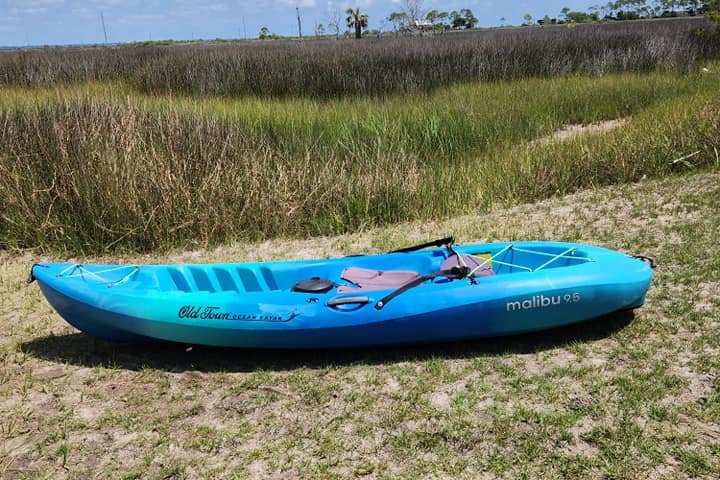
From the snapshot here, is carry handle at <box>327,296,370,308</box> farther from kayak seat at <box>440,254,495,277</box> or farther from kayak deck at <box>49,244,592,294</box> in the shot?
kayak seat at <box>440,254,495,277</box>

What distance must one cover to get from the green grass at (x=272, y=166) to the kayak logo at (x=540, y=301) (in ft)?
9.71

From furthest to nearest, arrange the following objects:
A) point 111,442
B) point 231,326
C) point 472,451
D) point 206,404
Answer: point 231,326
point 206,404
point 111,442
point 472,451

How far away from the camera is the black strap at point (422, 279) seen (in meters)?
3.73

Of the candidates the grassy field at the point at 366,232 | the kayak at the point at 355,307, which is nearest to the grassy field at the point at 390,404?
the grassy field at the point at 366,232

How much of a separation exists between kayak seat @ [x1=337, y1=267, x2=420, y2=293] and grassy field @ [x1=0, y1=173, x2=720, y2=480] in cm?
49

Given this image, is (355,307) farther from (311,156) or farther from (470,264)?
(311,156)

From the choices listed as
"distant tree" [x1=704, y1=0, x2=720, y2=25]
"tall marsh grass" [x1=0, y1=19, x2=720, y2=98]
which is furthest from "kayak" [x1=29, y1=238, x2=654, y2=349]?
"distant tree" [x1=704, y1=0, x2=720, y2=25]

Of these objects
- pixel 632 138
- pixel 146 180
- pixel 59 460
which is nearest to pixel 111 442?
pixel 59 460

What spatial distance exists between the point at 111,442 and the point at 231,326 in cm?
91

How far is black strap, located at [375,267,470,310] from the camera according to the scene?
3.73 m

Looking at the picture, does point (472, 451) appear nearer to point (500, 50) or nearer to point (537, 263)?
point (537, 263)

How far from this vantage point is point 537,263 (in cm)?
438

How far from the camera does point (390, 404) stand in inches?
133

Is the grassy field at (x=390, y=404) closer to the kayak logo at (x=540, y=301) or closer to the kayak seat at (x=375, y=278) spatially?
the kayak logo at (x=540, y=301)
